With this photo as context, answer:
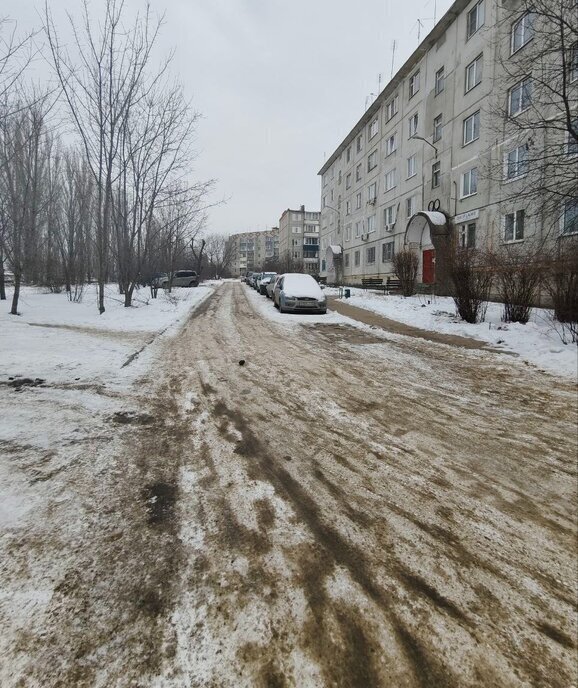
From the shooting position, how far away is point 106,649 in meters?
1.56

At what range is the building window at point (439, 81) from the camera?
22172mm

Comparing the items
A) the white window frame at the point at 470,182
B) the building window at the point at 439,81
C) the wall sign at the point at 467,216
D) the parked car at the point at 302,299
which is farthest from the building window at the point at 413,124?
the parked car at the point at 302,299

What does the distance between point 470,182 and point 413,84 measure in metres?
11.3

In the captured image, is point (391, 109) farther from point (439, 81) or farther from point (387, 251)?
point (387, 251)

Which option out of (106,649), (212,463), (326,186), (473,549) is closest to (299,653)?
(106,649)

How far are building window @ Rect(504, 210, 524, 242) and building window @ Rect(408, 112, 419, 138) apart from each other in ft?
40.7

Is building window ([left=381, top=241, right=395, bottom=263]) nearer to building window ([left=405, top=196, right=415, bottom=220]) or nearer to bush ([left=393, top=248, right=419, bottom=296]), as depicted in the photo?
building window ([left=405, top=196, right=415, bottom=220])

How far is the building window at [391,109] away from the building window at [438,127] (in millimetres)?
6648

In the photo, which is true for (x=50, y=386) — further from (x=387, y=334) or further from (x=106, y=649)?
(x=387, y=334)

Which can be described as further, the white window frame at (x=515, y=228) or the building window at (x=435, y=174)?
the building window at (x=435, y=174)

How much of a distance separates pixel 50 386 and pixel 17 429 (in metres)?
1.48

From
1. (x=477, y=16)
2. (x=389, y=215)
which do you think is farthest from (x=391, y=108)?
(x=477, y=16)

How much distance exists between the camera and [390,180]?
96.2 feet

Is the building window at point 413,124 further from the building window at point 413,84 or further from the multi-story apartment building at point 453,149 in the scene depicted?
the building window at point 413,84
